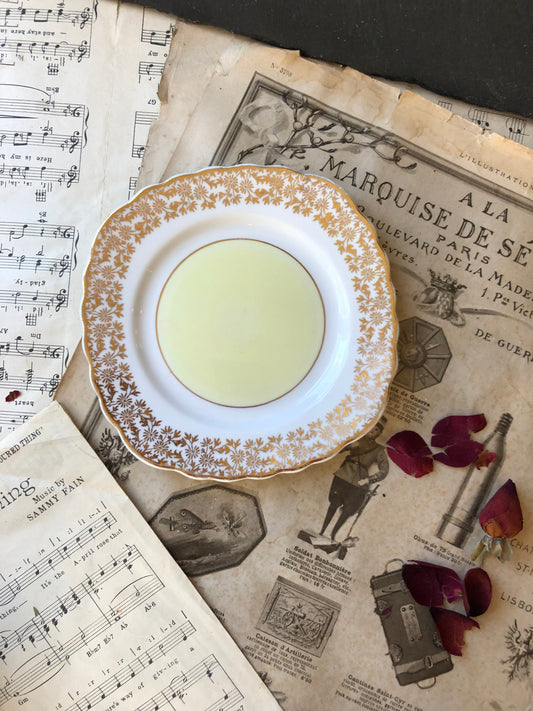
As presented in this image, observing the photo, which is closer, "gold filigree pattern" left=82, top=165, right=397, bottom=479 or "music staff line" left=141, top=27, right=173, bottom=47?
"gold filigree pattern" left=82, top=165, right=397, bottom=479

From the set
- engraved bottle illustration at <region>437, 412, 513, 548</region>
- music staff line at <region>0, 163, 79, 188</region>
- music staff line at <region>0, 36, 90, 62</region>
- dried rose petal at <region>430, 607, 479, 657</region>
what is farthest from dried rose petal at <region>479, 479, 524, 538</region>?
music staff line at <region>0, 36, 90, 62</region>

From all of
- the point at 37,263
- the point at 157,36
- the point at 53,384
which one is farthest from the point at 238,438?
the point at 157,36

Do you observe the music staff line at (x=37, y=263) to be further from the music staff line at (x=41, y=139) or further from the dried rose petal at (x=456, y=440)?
the dried rose petal at (x=456, y=440)

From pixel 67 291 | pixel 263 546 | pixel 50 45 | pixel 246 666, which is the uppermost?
pixel 50 45

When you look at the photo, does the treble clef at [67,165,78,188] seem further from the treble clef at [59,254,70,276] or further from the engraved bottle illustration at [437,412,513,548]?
the engraved bottle illustration at [437,412,513,548]

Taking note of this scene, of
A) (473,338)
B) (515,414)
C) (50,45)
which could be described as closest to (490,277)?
(473,338)

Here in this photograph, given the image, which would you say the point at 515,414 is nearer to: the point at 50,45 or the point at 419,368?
the point at 419,368

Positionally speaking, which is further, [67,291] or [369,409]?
[67,291]
